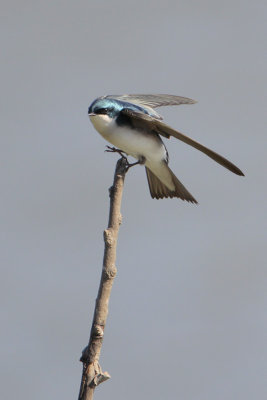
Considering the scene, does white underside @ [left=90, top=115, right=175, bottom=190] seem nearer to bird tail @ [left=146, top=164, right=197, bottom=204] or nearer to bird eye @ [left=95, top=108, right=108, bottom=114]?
bird eye @ [left=95, top=108, right=108, bottom=114]

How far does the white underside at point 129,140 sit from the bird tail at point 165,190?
0.37 ft

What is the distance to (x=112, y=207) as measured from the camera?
1.39 metres

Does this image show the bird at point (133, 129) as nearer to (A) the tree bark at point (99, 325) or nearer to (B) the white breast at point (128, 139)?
(B) the white breast at point (128, 139)

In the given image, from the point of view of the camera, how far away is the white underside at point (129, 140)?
1754 millimetres

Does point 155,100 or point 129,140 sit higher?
point 155,100

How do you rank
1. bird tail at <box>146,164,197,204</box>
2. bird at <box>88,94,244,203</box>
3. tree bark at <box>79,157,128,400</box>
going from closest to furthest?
1. tree bark at <box>79,157,128,400</box>
2. bird at <box>88,94,244,203</box>
3. bird tail at <box>146,164,197,204</box>

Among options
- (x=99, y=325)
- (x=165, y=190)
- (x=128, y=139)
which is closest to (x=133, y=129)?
(x=128, y=139)

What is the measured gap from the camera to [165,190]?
197cm

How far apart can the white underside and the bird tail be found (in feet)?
0.37

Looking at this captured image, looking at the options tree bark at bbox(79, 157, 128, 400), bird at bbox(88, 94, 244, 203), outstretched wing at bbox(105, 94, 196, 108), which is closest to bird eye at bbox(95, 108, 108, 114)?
bird at bbox(88, 94, 244, 203)

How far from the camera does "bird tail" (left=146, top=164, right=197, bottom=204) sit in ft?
6.35

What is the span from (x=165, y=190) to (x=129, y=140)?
0.24 meters

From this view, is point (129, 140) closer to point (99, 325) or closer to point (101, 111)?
point (101, 111)

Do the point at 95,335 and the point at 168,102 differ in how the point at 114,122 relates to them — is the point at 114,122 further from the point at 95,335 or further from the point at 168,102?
the point at 95,335
